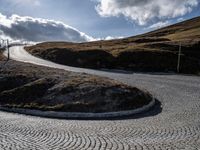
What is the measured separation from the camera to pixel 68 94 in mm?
29219

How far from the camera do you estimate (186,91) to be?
36.1 m

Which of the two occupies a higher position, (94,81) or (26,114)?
(94,81)

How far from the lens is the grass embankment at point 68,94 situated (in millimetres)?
27000

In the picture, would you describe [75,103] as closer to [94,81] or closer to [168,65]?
[94,81]

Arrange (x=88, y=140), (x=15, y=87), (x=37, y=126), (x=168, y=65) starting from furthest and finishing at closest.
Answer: (x=168, y=65)
(x=15, y=87)
(x=37, y=126)
(x=88, y=140)

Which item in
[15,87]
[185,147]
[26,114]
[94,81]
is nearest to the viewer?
[185,147]

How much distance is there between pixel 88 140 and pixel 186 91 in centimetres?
2220

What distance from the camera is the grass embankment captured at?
2700 cm

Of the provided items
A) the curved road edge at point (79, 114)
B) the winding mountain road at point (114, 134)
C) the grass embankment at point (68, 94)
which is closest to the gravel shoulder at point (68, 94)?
the grass embankment at point (68, 94)

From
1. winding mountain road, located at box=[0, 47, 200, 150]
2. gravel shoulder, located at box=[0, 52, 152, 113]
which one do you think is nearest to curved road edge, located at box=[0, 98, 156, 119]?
gravel shoulder, located at box=[0, 52, 152, 113]

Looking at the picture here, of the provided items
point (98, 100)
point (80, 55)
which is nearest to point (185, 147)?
point (98, 100)

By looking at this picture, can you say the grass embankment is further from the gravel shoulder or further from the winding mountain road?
the winding mountain road

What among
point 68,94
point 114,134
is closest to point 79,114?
point 68,94

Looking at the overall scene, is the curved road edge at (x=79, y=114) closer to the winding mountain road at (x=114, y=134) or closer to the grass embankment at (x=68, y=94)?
the grass embankment at (x=68, y=94)
